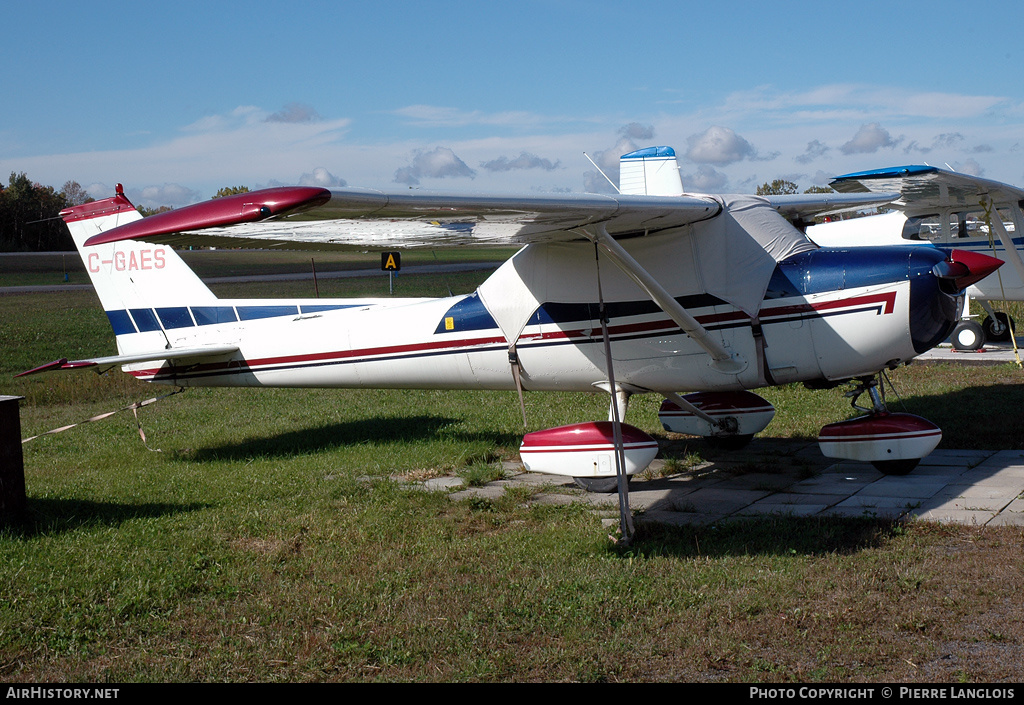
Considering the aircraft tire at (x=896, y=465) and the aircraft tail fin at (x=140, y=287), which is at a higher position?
the aircraft tail fin at (x=140, y=287)

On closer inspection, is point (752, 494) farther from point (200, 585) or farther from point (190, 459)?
point (190, 459)

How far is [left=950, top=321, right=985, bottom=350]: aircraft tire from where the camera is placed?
46.0 ft

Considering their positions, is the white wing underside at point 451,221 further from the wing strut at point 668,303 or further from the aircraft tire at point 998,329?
the aircraft tire at point 998,329

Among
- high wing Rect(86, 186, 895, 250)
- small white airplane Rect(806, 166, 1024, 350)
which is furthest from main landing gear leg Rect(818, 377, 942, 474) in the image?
small white airplane Rect(806, 166, 1024, 350)

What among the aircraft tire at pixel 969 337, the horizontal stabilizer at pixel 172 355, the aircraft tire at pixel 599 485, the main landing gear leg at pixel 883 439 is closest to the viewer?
the main landing gear leg at pixel 883 439

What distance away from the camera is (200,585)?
15.7 ft

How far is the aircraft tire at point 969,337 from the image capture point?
46.0 ft

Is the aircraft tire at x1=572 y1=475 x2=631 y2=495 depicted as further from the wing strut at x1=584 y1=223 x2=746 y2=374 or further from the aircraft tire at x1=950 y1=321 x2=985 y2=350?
the aircraft tire at x1=950 y1=321 x2=985 y2=350

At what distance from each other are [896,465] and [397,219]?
470cm

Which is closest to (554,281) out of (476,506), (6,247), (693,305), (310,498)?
(693,305)

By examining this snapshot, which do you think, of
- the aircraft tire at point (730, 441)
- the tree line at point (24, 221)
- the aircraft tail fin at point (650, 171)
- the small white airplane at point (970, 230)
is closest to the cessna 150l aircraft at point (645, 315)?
the aircraft tire at point (730, 441)

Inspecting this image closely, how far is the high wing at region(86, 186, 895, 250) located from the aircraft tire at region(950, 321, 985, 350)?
32.5 feet

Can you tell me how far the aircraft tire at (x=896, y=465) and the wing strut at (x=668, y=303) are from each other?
1.55 metres

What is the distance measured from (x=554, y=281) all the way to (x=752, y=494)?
238 centimetres
